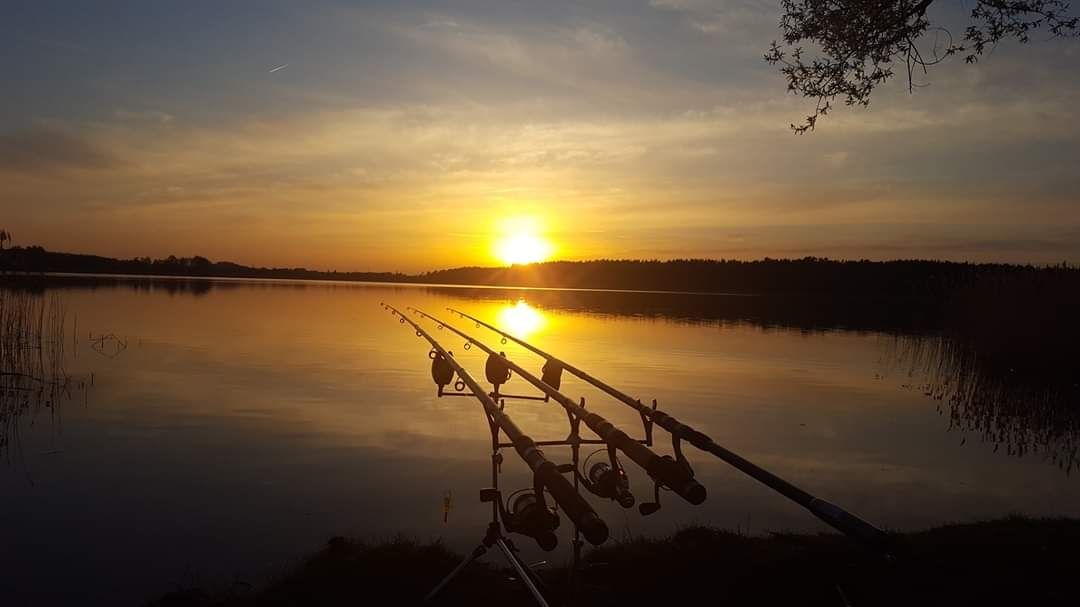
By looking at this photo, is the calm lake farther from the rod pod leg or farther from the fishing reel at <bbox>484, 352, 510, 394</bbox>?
the rod pod leg

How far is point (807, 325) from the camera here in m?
47.0

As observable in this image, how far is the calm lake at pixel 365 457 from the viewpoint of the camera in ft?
25.9

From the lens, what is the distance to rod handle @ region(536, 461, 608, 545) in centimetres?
253

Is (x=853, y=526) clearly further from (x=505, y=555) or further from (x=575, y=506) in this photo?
(x=505, y=555)

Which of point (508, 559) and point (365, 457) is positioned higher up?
point (508, 559)

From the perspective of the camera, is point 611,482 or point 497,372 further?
point 497,372

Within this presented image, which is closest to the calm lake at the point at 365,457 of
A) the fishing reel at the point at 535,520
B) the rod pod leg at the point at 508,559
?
the rod pod leg at the point at 508,559

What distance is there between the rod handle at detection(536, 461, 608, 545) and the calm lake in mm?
5029

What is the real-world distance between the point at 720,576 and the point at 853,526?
4.11 metres

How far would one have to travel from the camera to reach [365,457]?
11.4m

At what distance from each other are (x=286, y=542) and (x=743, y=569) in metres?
4.73

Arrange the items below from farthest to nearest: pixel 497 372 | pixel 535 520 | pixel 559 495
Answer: pixel 497 372
pixel 535 520
pixel 559 495

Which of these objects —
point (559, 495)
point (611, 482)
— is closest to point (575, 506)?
point (559, 495)

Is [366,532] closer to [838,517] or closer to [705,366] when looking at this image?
[838,517]
